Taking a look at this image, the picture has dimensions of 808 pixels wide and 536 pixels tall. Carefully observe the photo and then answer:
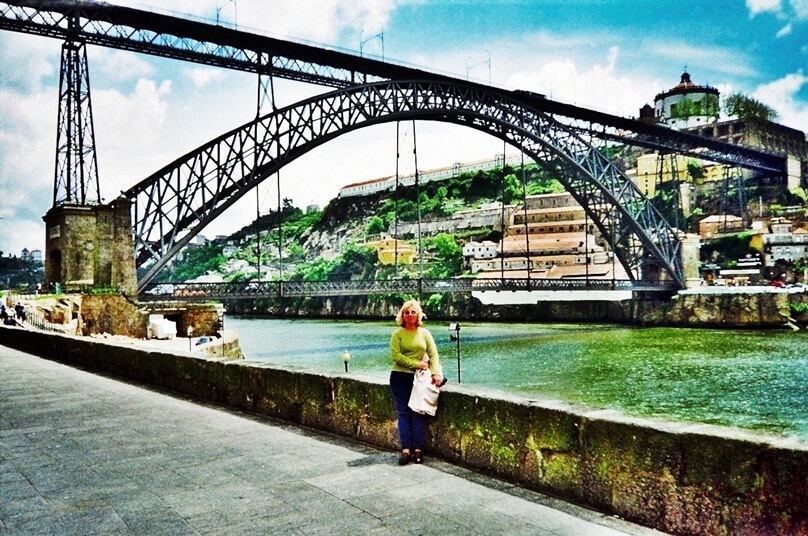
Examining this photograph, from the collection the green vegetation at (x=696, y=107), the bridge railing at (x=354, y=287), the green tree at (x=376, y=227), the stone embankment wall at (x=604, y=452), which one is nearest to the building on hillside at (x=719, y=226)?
the green vegetation at (x=696, y=107)

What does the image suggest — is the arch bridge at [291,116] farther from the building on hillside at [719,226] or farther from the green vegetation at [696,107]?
the green vegetation at [696,107]

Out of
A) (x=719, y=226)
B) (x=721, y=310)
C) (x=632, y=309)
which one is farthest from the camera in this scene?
(x=719, y=226)

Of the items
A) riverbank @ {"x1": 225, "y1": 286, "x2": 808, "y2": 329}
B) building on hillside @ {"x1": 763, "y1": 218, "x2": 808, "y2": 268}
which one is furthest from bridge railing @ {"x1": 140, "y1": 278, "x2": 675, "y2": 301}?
building on hillside @ {"x1": 763, "y1": 218, "x2": 808, "y2": 268}

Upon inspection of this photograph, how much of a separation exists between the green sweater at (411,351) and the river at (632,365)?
5.96m

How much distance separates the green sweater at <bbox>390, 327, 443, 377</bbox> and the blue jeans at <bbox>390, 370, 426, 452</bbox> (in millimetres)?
73

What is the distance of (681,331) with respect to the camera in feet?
138

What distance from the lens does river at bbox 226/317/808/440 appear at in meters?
19.3

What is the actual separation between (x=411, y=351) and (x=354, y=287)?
30.8 m

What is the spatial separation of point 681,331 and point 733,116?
50.4 metres

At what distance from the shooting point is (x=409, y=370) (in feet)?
16.5

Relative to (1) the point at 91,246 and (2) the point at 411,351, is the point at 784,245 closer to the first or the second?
(1) the point at 91,246

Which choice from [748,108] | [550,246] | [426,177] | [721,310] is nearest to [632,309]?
[721,310]

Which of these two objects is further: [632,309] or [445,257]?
[445,257]

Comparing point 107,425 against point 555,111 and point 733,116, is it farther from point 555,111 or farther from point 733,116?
point 733,116
